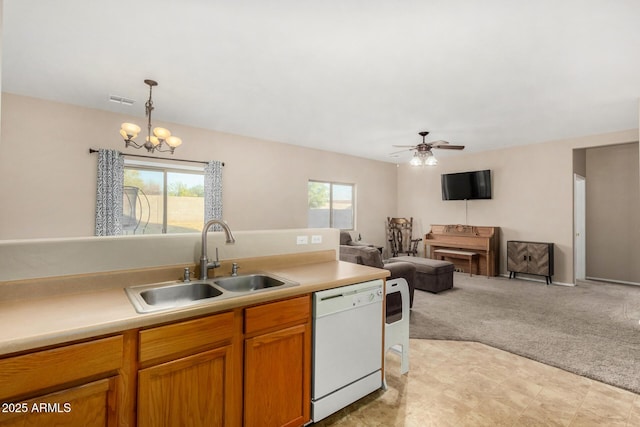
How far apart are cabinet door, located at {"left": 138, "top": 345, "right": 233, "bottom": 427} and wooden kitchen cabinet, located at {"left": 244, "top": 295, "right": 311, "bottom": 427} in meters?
0.13

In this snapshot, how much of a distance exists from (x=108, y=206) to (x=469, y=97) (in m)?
4.92

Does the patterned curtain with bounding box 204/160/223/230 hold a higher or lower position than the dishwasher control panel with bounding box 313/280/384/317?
higher

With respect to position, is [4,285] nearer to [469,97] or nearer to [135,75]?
[135,75]

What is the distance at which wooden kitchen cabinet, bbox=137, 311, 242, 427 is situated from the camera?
129 cm

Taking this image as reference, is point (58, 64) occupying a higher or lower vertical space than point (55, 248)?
higher

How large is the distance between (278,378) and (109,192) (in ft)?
12.4

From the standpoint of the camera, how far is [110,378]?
1.21 m

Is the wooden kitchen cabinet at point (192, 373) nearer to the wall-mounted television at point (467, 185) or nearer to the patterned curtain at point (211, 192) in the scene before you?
the patterned curtain at point (211, 192)

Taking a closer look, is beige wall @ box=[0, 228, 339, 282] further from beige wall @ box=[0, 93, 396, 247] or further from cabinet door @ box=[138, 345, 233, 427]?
beige wall @ box=[0, 93, 396, 247]

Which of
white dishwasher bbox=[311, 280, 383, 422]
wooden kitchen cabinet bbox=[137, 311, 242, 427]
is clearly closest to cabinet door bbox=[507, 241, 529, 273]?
white dishwasher bbox=[311, 280, 383, 422]

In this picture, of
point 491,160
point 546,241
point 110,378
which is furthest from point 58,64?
point 546,241

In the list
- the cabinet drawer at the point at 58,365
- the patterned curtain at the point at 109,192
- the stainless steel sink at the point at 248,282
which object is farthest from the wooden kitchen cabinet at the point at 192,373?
the patterned curtain at the point at 109,192

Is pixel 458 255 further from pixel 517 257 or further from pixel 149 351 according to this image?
pixel 149 351

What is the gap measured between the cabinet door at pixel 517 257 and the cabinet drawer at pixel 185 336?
612 cm
